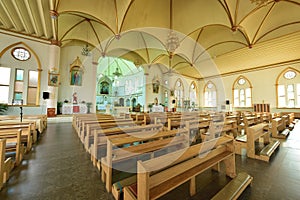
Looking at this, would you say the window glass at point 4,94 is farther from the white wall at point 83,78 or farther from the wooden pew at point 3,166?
the wooden pew at point 3,166

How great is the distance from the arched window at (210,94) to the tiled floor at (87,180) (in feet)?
43.2

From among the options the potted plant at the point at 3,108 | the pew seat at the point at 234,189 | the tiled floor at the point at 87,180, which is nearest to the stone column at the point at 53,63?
the potted plant at the point at 3,108

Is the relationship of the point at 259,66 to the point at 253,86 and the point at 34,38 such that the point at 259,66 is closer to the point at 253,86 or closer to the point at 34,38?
the point at 253,86

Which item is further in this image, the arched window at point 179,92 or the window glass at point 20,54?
the arched window at point 179,92

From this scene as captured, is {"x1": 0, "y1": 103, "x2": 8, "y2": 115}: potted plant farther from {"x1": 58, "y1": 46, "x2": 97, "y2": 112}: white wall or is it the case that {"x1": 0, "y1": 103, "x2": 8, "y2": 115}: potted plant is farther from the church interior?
{"x1": 58, "y1": 46, "x2": 97, "y2": 112}: white wall

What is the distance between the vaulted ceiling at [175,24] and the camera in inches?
236

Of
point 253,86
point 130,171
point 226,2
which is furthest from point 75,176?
point 253,86

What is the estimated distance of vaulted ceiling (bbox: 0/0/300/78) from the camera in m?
5.99

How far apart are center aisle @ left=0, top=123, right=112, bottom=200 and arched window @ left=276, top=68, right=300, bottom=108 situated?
14.1 metres

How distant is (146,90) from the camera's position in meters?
12.8

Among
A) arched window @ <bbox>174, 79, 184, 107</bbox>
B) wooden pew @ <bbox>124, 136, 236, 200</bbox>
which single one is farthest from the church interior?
arched window @ <bbox>174, 79, 184, 107</bbox>

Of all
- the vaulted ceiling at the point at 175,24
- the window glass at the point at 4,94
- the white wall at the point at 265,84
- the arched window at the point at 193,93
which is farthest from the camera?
the arched window at the point at 193,93

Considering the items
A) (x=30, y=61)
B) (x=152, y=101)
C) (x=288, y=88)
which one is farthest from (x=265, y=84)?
(x=30, y=61)

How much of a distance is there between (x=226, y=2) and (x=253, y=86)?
9.06 m
